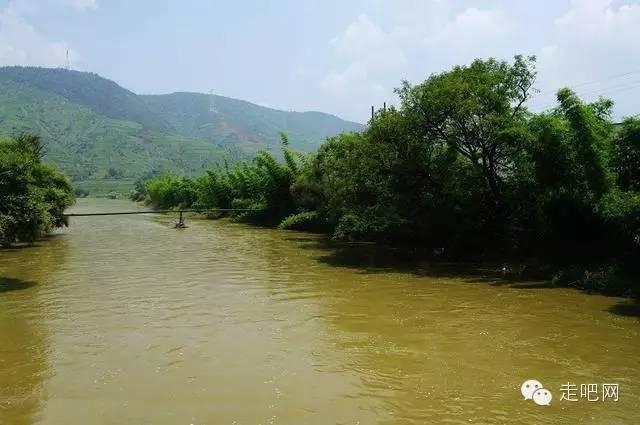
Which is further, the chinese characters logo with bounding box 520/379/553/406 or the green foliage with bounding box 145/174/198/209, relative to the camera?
the green foliage with bounding box 145/174/198/209

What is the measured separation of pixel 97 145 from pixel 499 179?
557ft

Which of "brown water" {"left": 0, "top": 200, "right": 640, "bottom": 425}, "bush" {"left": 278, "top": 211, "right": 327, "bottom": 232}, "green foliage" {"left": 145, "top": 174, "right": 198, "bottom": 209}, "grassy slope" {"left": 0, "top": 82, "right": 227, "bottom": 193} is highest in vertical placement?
"grassy slope" {"left": 0, "top": 82, "right": 227, "bottom": 193}

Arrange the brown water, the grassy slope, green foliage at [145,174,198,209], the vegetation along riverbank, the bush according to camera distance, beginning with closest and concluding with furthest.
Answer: the brown water → the vegetation along riverbank → the bush → green foliage at [145,174,198,209] → the grassy slope

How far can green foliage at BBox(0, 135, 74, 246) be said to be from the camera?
765 inches

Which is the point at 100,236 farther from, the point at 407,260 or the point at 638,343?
the point at 638,343

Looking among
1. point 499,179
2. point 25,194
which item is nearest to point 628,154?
point 499,179

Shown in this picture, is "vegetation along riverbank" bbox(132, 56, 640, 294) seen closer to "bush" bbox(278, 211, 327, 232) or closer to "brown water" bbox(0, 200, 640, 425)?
"brown water" bbox(0, 200, 640, 425)

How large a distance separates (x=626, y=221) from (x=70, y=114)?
694 ft

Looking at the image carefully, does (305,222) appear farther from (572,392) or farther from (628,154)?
(572,392)

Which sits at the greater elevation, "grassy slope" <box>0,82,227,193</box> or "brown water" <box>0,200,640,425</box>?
"grassy slope" <box>0,82,227,193</box>

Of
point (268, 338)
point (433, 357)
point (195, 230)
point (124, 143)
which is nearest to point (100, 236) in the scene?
point (195, 230)

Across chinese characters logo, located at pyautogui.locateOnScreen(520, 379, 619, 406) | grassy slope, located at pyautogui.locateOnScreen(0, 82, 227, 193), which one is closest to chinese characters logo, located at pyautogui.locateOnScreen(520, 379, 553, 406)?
chinese characters logo, located at pyautogui.locateOnScreen(520, 379, 619, 406)

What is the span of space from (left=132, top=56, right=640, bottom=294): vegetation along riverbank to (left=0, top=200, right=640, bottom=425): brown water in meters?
2.22

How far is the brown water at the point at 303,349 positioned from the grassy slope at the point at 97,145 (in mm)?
125872
